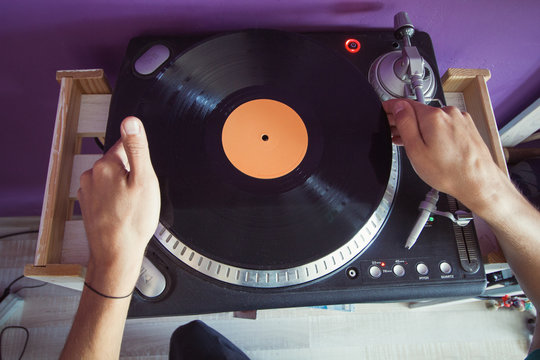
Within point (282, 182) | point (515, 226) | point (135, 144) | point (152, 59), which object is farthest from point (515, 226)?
point (152, 59)

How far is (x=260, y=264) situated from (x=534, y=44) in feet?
2.61

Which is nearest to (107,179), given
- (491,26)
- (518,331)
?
(491,26)

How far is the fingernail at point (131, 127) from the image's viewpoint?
46 cm

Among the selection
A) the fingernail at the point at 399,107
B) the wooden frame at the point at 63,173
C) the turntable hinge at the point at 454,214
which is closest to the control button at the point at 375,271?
the turntable hinge at the point at 454,214

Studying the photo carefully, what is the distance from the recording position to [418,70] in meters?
0.60

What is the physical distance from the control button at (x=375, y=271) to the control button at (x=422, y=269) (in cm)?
6

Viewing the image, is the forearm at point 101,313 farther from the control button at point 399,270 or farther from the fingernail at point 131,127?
the control button at point 399,270

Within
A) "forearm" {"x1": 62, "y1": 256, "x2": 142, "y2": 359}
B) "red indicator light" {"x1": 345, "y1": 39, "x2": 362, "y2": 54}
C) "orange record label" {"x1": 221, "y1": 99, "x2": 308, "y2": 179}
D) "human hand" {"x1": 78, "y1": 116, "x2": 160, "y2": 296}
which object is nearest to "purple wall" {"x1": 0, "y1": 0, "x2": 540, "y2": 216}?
"red indicator light" {"x1": 345, "y1": 39, "x2": 362, "y2": 54}

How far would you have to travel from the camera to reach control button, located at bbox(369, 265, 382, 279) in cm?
55

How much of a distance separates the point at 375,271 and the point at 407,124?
22cm

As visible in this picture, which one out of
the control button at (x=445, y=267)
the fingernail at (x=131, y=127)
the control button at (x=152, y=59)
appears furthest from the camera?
the control button at (x=152, y=59)

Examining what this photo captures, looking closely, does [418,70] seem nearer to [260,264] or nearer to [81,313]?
[260,264]

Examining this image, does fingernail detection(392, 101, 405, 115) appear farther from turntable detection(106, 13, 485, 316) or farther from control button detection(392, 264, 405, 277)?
control button detection(392, 264, 405, 277)

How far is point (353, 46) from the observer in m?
0.70
